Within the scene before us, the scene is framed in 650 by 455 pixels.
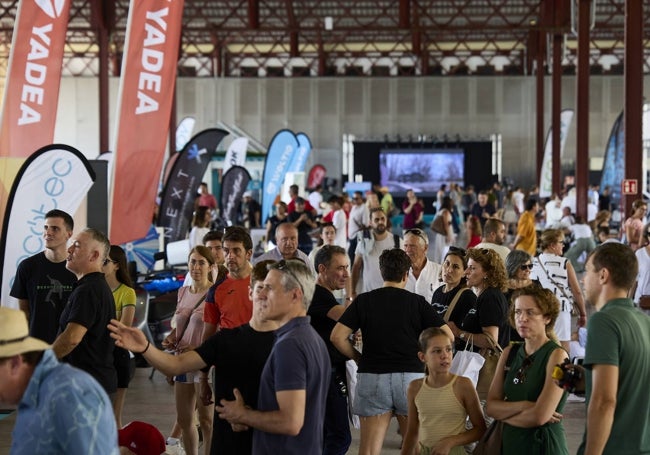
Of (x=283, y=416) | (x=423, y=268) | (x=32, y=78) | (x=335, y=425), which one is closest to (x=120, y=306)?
(x=335, y=425)

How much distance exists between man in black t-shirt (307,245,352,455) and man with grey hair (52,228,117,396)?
1.16m

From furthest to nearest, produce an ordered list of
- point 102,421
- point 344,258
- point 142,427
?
point 344,258 < point 142,427 < point 102,421

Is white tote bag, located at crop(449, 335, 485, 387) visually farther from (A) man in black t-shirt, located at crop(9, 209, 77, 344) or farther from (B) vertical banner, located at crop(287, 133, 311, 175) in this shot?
(B) vertical banner, located at crop(287, 133, 311, 175)

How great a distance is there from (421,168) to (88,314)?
36061 mm

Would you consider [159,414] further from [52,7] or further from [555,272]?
[52,7]

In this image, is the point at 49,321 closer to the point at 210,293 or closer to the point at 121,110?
the point at 210,293

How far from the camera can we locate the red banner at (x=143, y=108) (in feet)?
31.8

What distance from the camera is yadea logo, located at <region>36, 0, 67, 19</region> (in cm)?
940

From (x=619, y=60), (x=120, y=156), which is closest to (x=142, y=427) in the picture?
(x=120, y=156)

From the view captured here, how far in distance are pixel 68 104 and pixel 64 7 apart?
32.3 m

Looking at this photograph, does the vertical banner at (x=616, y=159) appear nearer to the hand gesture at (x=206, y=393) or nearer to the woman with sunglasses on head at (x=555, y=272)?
the woman with sunglasses on head at (x=555, y=272)

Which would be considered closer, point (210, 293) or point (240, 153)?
point (210, 293)

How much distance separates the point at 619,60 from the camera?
4050 centimetres

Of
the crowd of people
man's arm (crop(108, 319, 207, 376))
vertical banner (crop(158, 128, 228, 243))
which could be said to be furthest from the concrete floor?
vertical banner (crop(158, 128, 228, 243))
